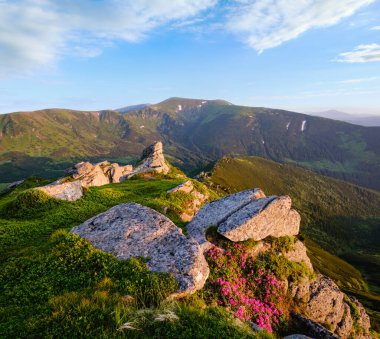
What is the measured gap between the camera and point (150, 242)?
18359 millimetres

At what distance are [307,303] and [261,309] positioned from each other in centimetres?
782

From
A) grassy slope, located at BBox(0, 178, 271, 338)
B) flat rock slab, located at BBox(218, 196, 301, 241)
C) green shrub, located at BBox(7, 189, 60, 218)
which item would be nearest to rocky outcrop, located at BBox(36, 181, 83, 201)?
green shrub, located at BBox(7, 189, 60, 218)

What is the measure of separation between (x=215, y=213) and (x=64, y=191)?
1860 centimetres

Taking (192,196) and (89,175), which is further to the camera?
(89,175)

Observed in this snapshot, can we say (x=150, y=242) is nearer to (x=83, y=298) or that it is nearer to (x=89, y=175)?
(x=83, y=298)

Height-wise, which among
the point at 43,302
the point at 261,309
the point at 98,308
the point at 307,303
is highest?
the point at 98,308

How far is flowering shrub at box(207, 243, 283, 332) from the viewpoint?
17844mm

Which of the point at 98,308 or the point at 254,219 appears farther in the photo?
the point at 254,219

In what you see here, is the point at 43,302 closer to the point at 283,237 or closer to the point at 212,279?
the point at 212,279

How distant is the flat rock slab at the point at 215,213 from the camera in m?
23.6

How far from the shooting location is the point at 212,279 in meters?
18.3

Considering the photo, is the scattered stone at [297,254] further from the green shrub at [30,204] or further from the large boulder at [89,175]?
the large boulder at [89,175]

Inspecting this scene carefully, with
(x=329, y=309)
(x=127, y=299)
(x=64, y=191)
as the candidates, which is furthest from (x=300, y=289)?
(x=64, y=191)

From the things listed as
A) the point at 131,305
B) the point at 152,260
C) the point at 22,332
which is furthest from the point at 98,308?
the point at 152,260
